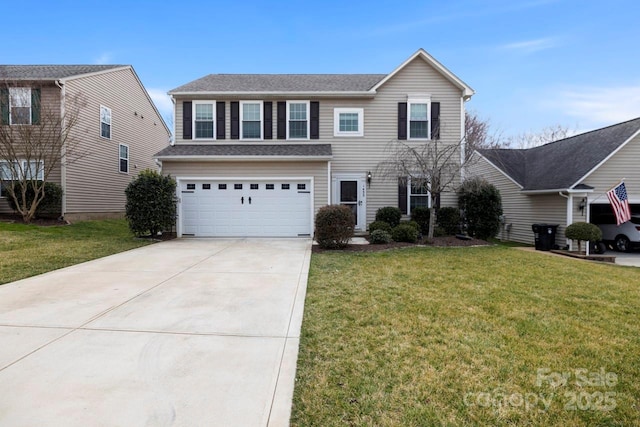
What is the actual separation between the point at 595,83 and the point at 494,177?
1293cm

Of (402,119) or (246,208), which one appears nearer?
(246,208)

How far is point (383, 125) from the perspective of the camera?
1314 cm

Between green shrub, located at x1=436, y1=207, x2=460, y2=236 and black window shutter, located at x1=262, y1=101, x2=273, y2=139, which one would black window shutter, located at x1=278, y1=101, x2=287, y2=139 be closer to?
black window shutter, located at x1=262, y1=101, x2=273, y2=139

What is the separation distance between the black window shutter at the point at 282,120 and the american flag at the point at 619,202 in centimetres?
1137

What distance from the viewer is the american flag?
402 inches

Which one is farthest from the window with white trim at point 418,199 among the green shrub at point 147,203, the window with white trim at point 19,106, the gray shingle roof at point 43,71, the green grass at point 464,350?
the window with white trim at point 19,106

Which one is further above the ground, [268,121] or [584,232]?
[268,121]

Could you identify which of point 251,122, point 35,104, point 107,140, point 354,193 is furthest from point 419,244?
point 35,104

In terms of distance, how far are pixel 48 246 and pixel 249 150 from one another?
22.3 ft

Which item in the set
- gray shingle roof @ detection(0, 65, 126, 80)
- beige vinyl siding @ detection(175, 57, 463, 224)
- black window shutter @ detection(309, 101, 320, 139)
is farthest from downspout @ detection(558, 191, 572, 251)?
gray shingle roof @ detection(0, 65, 126, 80)

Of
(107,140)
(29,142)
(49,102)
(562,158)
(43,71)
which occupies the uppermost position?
(43,71)

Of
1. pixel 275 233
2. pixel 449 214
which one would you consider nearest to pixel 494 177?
pixel 449 214

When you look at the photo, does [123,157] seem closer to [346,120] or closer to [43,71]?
[43,71]

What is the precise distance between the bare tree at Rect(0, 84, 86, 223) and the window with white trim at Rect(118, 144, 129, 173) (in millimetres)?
3698
